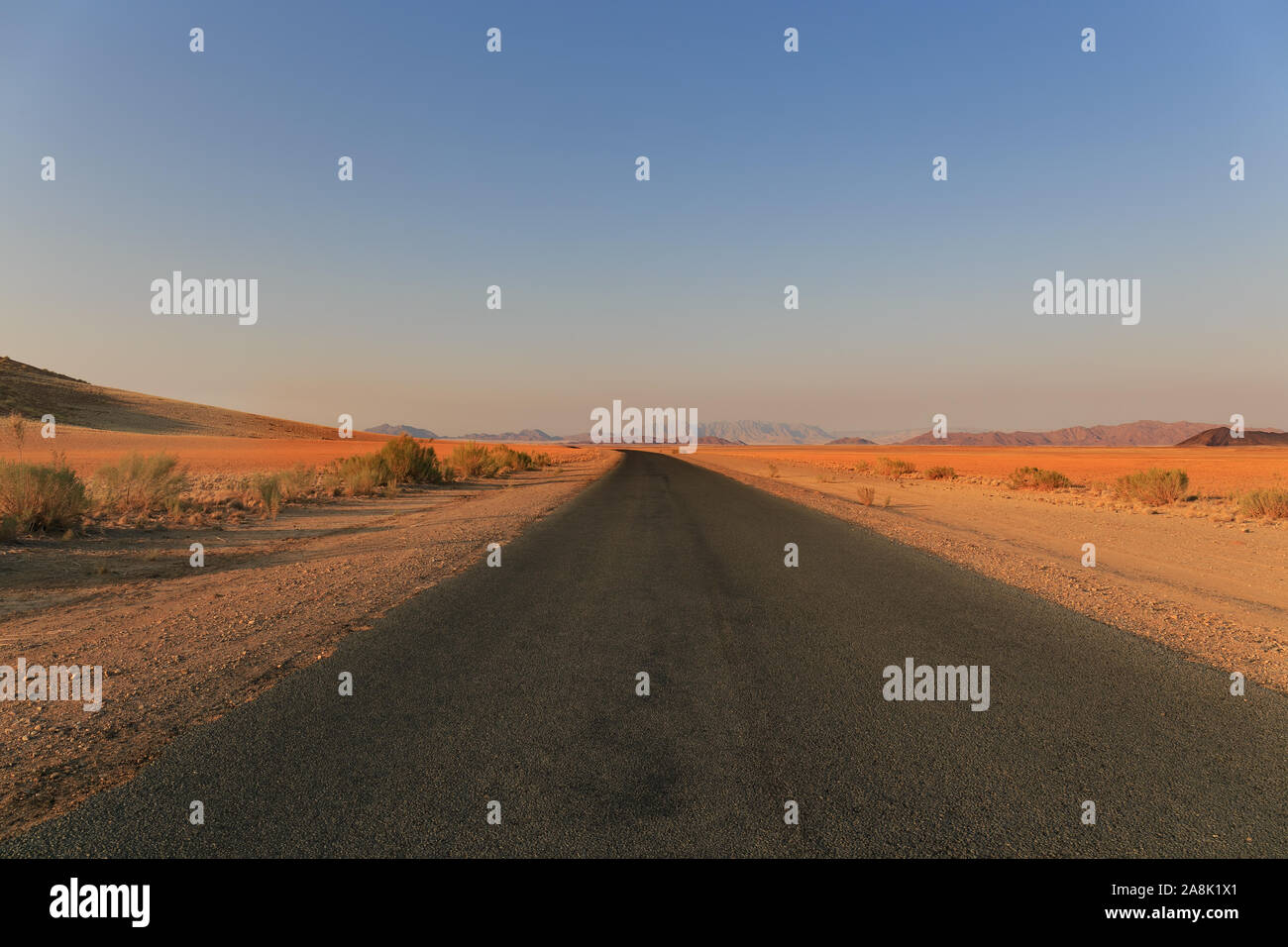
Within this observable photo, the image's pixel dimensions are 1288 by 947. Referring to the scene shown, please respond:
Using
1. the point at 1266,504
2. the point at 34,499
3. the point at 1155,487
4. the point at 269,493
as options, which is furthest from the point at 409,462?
the point at 1266,504

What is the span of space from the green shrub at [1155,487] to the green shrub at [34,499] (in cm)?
3007

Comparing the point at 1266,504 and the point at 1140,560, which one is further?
the point at 1266,504

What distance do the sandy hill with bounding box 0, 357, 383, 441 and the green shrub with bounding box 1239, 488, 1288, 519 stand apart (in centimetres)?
9714

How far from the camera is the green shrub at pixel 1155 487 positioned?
23094 mm

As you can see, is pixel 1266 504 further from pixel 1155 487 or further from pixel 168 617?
pixel 168 617

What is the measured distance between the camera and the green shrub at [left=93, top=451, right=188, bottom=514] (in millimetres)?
15578

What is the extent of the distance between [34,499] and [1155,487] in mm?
31554

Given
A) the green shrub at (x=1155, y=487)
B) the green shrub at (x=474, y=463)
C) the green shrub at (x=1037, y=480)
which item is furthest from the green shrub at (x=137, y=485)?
the green shrub at (x=1037, y=480)

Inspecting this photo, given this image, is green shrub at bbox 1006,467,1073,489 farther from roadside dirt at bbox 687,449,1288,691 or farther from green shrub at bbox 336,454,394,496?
green shrub at bbox 336,454,394,496

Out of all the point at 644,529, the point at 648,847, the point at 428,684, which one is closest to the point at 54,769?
the point at 428,684

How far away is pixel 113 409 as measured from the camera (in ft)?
301

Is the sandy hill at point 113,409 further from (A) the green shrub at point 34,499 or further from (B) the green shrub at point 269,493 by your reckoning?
(A) the green shrub at point 34,499
